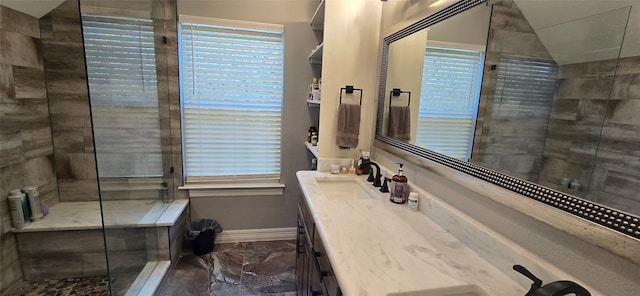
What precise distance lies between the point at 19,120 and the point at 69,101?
0.37m

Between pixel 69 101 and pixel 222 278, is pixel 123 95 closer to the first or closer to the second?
pixel 69 101

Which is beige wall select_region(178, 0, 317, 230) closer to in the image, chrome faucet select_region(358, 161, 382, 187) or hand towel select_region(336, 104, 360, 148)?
hand towel select_region(336, 104, 360, 148)

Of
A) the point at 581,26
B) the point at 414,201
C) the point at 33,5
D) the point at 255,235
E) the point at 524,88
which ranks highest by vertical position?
the point at 33,5

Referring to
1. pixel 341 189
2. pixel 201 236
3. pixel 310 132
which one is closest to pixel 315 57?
pixel 310 132

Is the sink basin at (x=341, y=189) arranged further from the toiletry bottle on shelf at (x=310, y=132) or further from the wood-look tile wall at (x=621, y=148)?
the wood-look tile wall at (x=621, y=148)

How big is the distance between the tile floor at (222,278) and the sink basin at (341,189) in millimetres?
879

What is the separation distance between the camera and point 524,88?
0.93 metres

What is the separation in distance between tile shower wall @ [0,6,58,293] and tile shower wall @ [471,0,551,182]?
9.73 ft

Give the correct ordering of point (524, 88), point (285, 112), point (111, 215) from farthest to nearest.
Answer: point (285, 112), point (111, 215), point (524, 88)

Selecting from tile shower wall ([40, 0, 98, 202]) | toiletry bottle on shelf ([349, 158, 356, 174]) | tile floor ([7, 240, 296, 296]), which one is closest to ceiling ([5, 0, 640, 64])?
toiletry bottle on shelf ([349, 158, 356, 174])

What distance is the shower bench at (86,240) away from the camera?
2012 millimetres

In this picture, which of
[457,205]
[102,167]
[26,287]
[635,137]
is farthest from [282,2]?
[26,287]

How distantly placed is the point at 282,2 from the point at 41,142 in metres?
2.34

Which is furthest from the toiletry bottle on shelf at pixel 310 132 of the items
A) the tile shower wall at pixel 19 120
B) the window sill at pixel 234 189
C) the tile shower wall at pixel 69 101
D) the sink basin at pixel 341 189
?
the tile shower wall at pixel 19 120
